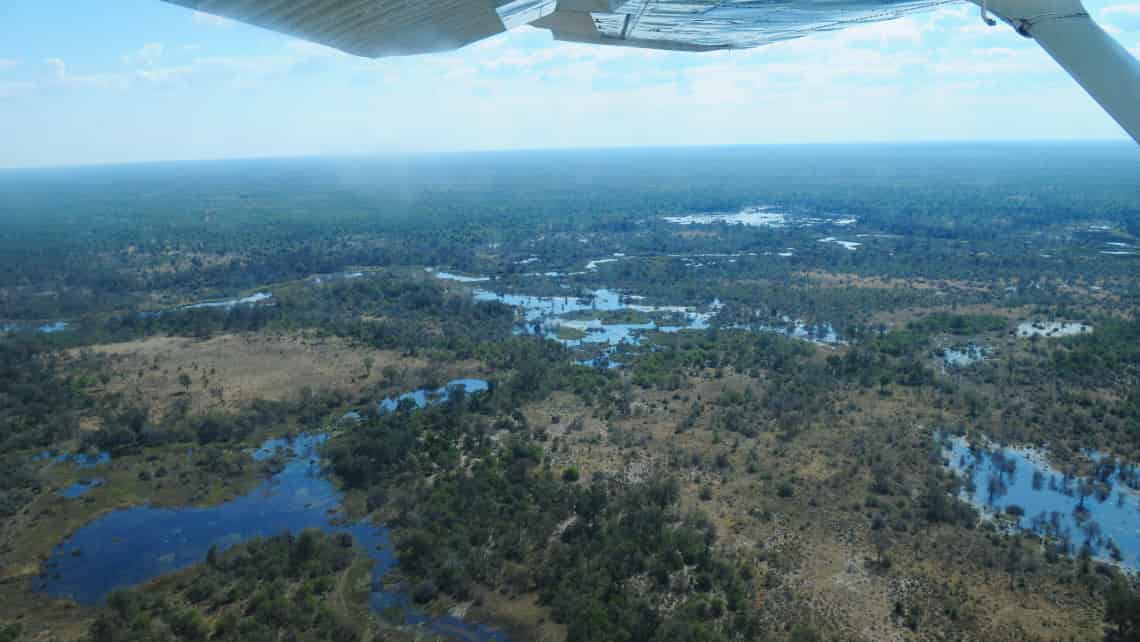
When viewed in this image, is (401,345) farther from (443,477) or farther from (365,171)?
(365,171)

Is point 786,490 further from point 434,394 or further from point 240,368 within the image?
point 240,368

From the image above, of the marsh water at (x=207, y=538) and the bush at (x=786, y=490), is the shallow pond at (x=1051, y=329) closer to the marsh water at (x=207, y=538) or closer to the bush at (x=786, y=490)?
the bush at (x=786, y=490)

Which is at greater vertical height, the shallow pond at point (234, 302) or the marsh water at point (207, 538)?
the shallow pond at point (234, 302)

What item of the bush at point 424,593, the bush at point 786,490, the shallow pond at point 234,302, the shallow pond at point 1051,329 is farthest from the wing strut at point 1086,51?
the shallow pond at point 234,302

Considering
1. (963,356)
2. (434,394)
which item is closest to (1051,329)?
(963,356)

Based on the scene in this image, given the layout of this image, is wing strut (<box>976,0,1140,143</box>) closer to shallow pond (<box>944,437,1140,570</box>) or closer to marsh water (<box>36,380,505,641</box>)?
marsh water (<box>36,380,505,641</box>)

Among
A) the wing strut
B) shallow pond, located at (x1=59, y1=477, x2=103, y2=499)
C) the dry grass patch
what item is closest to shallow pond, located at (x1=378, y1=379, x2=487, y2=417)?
the dry grass patch

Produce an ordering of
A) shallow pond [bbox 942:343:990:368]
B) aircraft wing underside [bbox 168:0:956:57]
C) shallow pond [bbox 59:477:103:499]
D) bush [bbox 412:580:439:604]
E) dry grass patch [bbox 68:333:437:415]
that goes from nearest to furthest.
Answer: aircraft wing underside [bbox 168:0:956:57], bush [bbox 412:580:439:604], shallow pond [bbox 59:477:103:499], dry grass patch [bbox 68:333:437:415], shallow pond [bbox 942:343:990:368]
